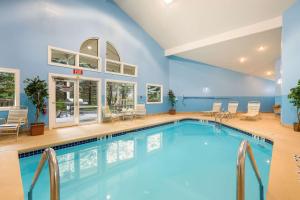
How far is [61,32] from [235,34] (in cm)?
671

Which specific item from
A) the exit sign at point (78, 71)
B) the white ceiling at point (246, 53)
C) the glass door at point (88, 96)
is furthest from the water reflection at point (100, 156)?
the white ceiling at point (246, 53)

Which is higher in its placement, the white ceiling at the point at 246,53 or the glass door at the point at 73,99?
the white ceiling at the point at 246,53

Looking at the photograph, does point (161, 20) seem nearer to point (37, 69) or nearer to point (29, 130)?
point (37, 69)

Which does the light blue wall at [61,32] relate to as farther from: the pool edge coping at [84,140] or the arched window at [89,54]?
the pool edge coping at [84,140]

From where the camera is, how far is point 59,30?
17.7 ft

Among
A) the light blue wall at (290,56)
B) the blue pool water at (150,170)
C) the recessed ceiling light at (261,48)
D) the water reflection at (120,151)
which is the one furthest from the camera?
the recessed ceiling light at (261,48)

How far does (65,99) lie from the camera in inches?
228

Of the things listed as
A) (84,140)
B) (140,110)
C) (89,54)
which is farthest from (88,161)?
(140,110)

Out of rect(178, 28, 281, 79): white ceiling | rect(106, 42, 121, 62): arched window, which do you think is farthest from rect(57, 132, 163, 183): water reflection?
rect(178, 28, 281, 79): white ceiling

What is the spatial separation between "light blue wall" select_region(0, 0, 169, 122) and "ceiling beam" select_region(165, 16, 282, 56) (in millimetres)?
2267

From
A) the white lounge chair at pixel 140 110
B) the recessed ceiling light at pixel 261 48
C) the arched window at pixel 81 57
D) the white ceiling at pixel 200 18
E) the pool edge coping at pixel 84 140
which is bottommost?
the pool edge coping at pixel 84 140

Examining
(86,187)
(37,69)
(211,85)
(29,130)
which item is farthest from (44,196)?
(211,85)

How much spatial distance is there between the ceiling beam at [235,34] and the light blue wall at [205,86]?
5.95ft

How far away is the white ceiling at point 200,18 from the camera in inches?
216
